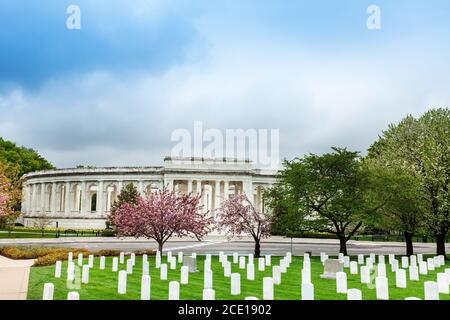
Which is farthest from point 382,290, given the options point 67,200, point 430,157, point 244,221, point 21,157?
point 21,157

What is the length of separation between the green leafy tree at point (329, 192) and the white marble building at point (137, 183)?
43744mm

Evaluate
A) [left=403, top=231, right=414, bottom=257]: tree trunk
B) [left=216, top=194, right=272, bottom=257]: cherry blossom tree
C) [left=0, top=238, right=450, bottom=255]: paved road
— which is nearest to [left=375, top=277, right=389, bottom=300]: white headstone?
[left=216, top=194, right=272, bottom=257]: cherry blossom tree

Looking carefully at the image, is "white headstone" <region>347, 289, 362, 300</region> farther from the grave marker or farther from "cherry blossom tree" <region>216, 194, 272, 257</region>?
"cherry blossom tree" <region>216, 194, 272, 257</region>

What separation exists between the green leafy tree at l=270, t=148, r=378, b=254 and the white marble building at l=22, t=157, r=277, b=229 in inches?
1722

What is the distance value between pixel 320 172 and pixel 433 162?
8770mm

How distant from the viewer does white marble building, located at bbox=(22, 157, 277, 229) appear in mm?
81812

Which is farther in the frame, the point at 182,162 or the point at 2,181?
the point at 182,162

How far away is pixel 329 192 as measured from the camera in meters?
33.6

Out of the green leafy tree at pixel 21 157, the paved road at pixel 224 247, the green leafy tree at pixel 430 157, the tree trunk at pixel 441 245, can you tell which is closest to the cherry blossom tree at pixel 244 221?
the paved road at pixel 224 247

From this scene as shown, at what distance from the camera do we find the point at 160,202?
3086 centimetres
